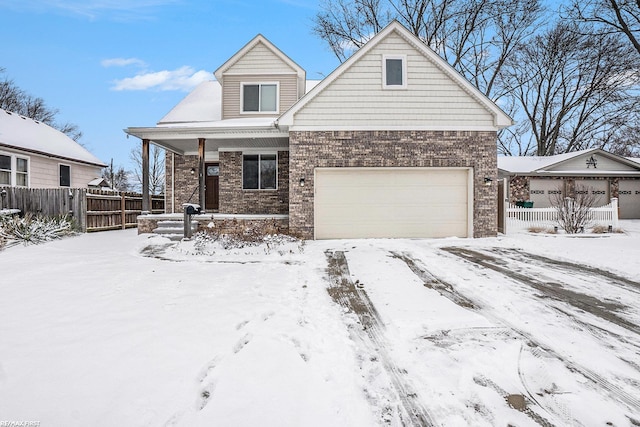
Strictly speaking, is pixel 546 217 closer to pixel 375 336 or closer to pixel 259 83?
pixel 259 83

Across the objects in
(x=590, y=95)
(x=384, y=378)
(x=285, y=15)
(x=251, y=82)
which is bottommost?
(x=384, y=378)

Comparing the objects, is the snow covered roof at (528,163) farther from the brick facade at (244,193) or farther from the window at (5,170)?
the window at (5,170)

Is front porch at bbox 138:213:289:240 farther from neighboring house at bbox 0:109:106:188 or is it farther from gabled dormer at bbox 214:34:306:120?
neighboring house at bbox 0:109:106:188

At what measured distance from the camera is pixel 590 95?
78.8ft

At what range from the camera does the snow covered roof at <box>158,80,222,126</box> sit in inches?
524

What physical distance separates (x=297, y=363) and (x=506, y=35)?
2512 cm

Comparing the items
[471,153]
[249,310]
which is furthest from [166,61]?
[249,310]

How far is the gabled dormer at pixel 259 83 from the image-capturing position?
518 inches

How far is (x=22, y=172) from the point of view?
47.5 ft

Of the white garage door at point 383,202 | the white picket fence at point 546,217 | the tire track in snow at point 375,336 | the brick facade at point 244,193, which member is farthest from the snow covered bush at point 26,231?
the white picket fence at point 546,217

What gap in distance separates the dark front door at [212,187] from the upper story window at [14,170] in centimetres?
832

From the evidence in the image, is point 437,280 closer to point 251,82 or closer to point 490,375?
point 490,375

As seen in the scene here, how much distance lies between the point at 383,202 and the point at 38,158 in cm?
1622

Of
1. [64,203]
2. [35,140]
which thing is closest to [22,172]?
[35,140]
